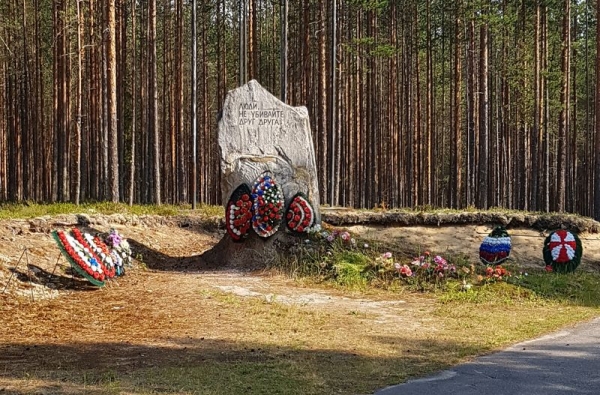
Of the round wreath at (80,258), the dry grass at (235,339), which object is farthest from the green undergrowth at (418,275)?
the round wreath at (80,258)

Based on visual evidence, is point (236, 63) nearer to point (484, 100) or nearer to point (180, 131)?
point (180, 131)

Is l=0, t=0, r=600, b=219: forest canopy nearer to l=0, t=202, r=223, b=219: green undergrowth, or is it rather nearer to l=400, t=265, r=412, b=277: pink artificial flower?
l=0, t=202, r=223, b=219: green undergrowth

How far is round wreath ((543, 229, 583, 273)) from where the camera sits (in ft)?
44.4

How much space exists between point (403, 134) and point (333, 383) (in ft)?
110

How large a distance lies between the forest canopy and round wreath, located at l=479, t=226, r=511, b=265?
36.5ft

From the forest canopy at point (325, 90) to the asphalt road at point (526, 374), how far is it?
16.9 meters

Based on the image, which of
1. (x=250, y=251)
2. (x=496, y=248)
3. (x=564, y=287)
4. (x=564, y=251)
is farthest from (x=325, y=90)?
(x=564, y=287)

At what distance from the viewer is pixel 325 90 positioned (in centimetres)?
2736

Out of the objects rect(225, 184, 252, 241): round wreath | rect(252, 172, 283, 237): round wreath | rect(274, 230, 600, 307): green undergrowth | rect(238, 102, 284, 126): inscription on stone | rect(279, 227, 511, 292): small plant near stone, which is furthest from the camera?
rect(238, 102, 284, 126): inscription on stone

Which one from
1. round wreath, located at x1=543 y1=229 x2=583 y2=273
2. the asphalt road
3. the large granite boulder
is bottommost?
the asphalt road

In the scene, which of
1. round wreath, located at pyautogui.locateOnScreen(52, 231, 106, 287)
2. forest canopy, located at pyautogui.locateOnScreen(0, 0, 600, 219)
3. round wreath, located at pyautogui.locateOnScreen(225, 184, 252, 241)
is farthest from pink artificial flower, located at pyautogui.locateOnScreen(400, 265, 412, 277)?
forest canopy, located at pyautogui.locateOnScreen(0, 0, 600, 219)

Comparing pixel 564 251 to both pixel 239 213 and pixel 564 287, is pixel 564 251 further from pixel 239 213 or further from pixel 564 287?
pixel 239 213

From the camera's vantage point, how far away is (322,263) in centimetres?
1377

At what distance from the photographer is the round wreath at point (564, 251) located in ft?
44.4
